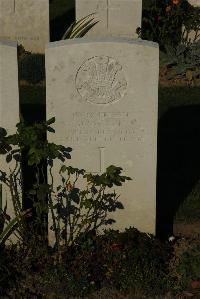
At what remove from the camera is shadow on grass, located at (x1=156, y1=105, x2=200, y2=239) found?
269 inches

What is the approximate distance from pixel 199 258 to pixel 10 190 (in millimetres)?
1643

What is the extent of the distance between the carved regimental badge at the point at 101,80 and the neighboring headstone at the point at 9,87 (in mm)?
517

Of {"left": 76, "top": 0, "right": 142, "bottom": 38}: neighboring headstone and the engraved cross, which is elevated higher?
{"left": 76, "top": 0, "right": 142, "bottom": 38}: neighboring headstone

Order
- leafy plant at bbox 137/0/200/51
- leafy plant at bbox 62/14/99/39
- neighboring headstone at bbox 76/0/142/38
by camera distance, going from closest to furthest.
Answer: leafy plant at bbox 62/14/99/39, neighboring headstone at bbox 76/0/142/38, leafy plant at bbox 137/0/200/51

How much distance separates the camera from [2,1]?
1199 cm

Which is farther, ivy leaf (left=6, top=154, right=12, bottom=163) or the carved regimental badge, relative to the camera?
ivy leaf (left=6, top=154, right=12, bottom=163)

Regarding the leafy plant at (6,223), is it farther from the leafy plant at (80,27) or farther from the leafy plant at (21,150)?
the leafy plant at (80,27)

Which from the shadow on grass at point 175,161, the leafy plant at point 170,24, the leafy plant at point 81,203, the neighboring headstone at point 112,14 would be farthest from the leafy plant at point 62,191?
the leafy plant at point 170,24

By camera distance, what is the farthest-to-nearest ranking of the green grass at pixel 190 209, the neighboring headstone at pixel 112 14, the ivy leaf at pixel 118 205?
the neighboring headstone at pixel 112 14 → the green grass at pixel 190 209 → the ivy leaf at pixel 118 205

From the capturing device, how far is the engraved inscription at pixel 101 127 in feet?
19.1

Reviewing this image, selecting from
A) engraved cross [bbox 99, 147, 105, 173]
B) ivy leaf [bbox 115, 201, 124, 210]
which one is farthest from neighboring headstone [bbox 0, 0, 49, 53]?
ivy leaf [bbox 115, 201, 124, 210]

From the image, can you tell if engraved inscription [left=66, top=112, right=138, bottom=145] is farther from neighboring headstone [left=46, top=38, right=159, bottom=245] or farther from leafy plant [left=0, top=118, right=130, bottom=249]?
leafy plant [left=0, top=118, right=130, bottom=249]

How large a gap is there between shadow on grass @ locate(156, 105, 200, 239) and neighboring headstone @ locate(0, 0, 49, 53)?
3619 mm

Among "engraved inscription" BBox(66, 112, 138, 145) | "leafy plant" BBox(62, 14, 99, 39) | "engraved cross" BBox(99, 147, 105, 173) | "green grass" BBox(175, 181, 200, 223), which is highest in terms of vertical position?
"leafy plant" BBox(62, 14, 99, 39)
